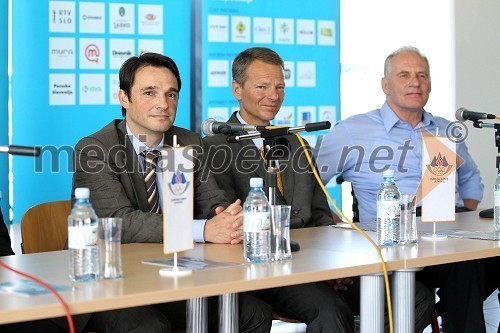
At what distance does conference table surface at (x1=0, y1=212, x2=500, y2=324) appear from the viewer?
73.8 inches

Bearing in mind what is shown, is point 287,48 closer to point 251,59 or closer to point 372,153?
point 372,153

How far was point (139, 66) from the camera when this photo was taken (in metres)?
3.29

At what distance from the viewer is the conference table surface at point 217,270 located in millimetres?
1875

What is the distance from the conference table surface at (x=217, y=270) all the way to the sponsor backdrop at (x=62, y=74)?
2.07 meters

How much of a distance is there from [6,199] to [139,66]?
5.79ft

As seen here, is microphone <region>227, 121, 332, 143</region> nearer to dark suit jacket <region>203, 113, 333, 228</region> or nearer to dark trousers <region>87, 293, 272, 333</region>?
dark trousers <region>87, 293, 272, 333</region>

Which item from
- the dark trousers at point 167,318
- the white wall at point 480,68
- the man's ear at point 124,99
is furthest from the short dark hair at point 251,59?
the white wall at point 480,68

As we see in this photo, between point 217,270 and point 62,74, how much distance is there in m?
2.77

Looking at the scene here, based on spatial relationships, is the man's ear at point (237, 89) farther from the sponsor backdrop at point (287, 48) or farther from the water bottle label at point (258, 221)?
the water bottle label at point (258, 221)

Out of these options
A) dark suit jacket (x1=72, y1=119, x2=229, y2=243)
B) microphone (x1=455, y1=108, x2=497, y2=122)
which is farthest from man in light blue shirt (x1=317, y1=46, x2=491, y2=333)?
dark suit jacket (x1=72, y1=119, x2=229, y2=243)

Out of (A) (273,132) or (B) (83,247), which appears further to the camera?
(A) (273,132)

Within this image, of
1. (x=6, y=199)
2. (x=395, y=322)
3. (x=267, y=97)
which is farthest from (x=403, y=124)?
(x=6, y=199)

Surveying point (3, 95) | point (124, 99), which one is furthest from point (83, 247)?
point (3, 95)

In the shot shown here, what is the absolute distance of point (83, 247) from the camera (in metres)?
2.07
